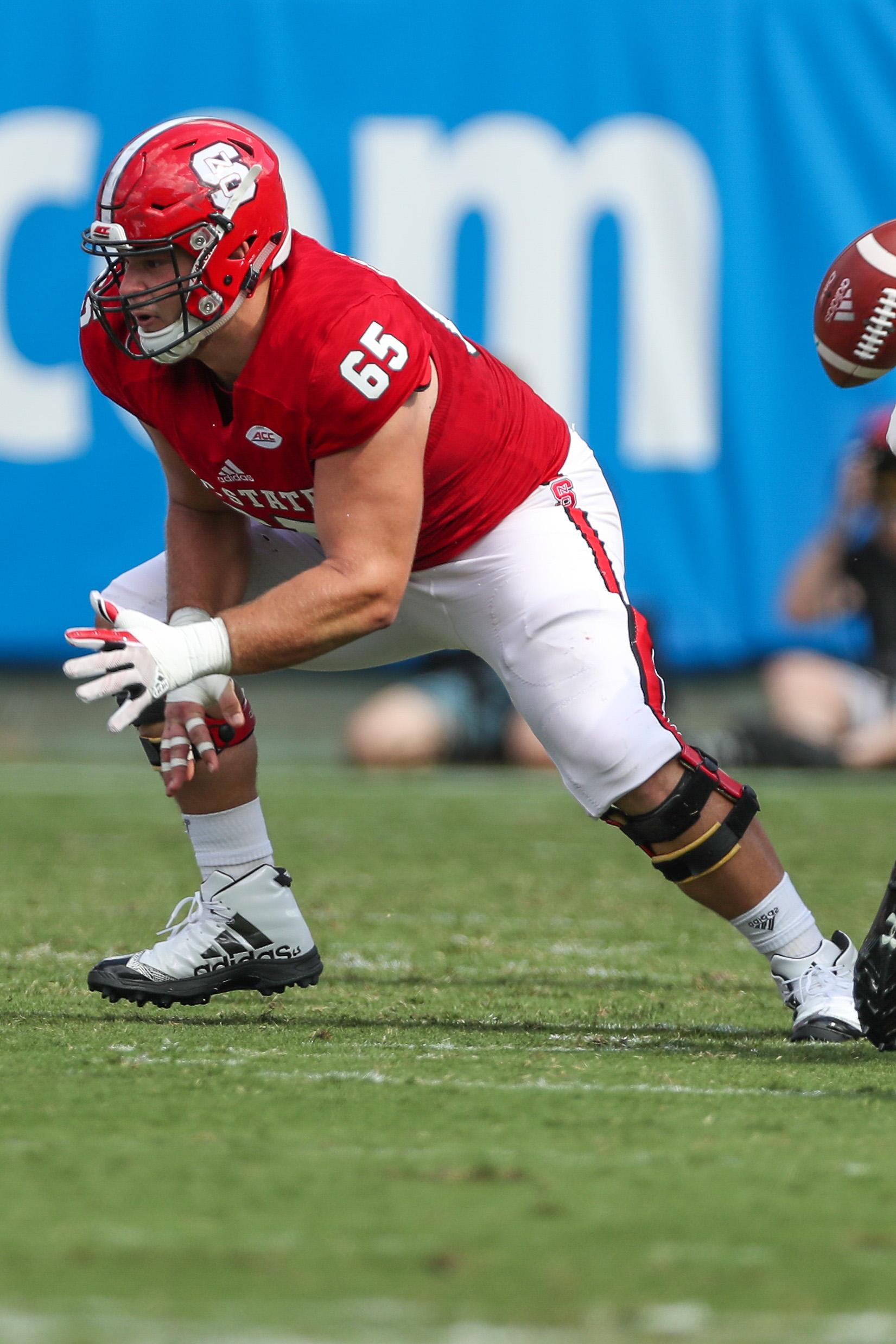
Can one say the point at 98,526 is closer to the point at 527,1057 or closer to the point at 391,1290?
the point at 527,1057

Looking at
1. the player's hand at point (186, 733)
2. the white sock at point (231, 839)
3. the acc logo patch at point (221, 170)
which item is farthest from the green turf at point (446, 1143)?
the acc logo patch at point (221, 170)

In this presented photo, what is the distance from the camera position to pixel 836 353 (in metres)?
3.22

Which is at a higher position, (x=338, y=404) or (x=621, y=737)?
(x=338, y=404)

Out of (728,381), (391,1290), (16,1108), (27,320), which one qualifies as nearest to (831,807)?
(728,381)

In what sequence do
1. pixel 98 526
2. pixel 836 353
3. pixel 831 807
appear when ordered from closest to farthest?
pixel 836 353
pixel 831 807
pixel 98 526

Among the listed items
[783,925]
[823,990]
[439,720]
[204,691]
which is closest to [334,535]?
[204,691]

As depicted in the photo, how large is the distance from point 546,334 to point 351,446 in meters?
5.43

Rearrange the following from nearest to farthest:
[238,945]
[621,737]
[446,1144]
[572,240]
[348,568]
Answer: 1. [446,1144]
2. [348,568]
3. [621,737]
4. [238,945]
5. [572,240]

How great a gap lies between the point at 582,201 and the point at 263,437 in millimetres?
5508

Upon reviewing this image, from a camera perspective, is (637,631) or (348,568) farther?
(637,631)

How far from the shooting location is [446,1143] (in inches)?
89.1

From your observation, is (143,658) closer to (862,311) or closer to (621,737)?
(621,737)

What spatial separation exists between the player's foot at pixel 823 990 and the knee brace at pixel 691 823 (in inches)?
9.4

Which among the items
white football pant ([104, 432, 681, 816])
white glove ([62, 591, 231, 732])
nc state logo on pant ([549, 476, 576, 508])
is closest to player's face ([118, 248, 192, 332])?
white glove ([62, 591, 231, 732])
